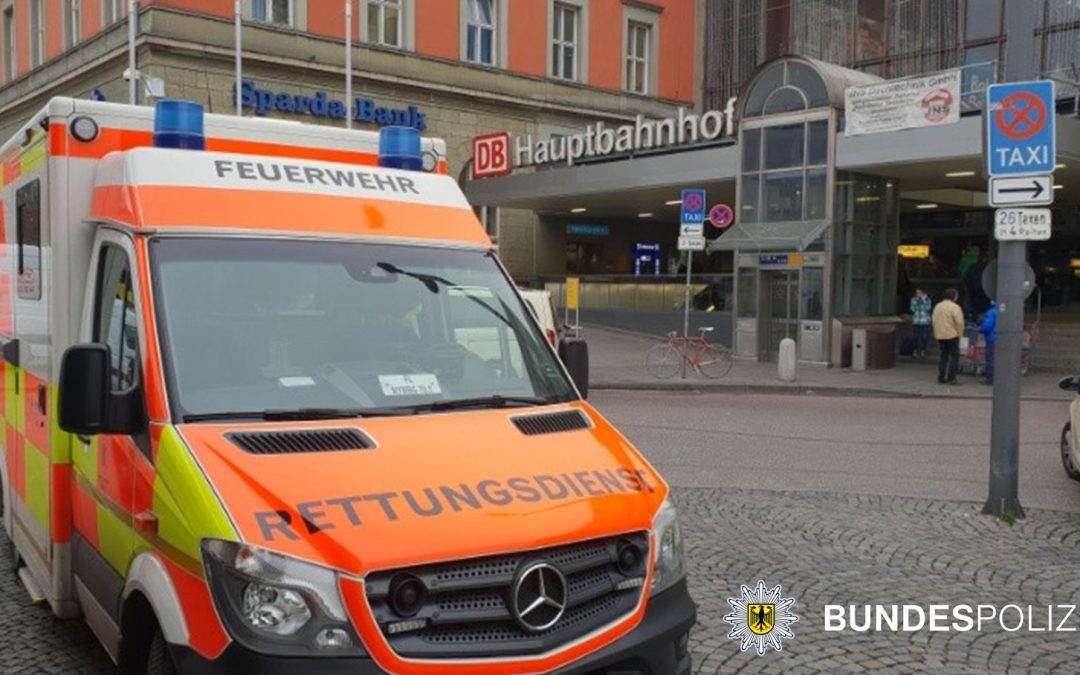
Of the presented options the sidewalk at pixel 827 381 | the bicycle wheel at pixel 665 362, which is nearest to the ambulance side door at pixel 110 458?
the sidewalk at pixel 827 381

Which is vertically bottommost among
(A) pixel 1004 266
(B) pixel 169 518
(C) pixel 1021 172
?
(B) pixel 169 518

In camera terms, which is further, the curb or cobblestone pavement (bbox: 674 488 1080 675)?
the curb

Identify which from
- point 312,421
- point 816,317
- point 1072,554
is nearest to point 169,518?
point 312,421

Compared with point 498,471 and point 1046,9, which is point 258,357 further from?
point 1046,9

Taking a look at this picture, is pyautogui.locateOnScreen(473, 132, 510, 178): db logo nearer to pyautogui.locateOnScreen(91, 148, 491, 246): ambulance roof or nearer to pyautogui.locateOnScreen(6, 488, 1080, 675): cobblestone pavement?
pyautogui.locateOnScreen(6, 488, 1080, 675): cobblestone pavement

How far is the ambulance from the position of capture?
3.02 m

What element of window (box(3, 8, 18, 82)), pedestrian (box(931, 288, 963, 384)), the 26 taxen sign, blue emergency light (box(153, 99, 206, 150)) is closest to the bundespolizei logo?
blue emergency light (box(153, 99, 206, 150))

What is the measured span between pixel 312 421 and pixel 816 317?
20117 mm

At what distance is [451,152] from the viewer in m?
36.5

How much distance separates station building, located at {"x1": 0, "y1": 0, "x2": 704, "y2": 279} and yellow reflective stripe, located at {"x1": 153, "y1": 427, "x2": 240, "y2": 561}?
24531mm

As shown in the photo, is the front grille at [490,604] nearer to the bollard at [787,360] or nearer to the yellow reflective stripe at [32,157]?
the yellow reflective stripe at [32,157]

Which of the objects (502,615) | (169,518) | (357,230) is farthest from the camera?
(357,230)

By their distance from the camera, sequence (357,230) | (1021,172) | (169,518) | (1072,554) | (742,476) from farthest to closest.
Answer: (742,476) → (1021,172) → (1072,554) → (357,230) → (169,518)

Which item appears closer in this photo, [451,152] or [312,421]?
[312,421]
